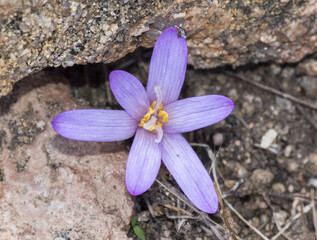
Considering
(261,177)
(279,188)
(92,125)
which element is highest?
(92,125)

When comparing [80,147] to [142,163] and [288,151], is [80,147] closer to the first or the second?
[142,163]

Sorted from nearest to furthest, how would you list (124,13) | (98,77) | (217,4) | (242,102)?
(124,13)
(217,4)
(98,77)
(242,102)

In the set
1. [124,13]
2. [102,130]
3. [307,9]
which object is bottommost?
[102,130]

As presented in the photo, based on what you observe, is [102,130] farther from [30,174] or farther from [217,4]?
[217,4]

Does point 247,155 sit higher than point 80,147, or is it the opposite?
point 80,147

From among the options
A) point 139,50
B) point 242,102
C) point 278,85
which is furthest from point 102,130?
point 278,85

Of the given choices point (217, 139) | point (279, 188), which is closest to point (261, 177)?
point (279, 188)

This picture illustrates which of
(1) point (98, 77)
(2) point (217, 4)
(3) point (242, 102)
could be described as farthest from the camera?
(3) point (242, 102)
